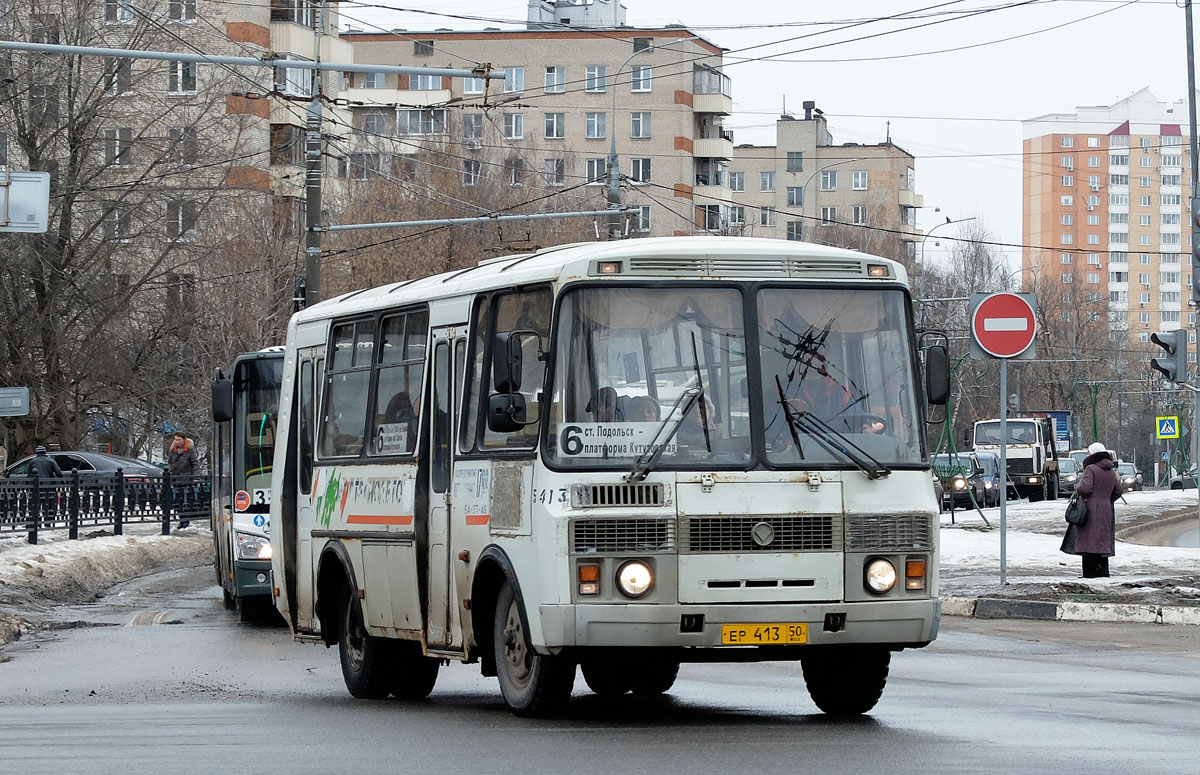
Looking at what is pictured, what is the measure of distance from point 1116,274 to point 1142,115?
1602 centimetres

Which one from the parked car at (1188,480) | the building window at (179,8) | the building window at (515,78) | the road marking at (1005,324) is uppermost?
the building window at (515,78)

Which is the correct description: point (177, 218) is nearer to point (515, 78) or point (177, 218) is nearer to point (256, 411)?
point (256, 411)

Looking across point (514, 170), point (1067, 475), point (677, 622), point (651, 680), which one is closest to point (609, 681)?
point (651, 680)

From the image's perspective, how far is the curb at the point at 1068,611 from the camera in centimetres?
1769

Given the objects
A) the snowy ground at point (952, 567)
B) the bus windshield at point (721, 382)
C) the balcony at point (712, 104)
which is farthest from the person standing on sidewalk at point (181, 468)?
the balcony at point (712, 104)

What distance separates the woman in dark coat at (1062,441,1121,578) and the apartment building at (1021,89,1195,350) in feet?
560

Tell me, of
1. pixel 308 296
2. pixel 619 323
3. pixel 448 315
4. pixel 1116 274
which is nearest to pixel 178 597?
pixel 308 296

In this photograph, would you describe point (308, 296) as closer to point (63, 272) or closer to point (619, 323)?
point (63, 272)

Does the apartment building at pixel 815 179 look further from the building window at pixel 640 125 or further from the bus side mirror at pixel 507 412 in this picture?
the bus side mirror at pixel 507 412

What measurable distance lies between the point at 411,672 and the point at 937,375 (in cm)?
407

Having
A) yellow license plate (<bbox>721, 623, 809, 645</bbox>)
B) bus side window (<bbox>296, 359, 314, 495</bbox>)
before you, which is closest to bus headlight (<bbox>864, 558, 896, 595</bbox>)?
yellow license plate (<bbox>721, 623, 809, 645</bbox>)

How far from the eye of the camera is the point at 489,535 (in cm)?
1024

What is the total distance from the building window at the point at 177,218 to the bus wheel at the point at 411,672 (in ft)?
108

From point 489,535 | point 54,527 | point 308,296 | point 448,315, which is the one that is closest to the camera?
point 489,535
